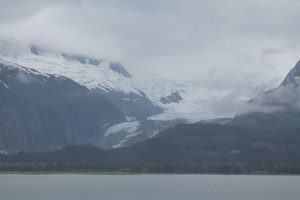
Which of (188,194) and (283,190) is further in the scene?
(283,190)

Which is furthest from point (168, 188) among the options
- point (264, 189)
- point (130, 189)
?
point (264, 189)

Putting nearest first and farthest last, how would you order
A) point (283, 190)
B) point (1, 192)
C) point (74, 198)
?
point (74, 198), point (1, 192), point (283, 190)

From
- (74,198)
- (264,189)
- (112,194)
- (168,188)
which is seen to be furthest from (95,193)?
(264,189)

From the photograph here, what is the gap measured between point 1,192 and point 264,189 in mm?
71422

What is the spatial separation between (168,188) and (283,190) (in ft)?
106

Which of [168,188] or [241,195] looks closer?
[241,195]

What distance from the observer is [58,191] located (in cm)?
16238

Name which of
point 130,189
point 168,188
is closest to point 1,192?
point 130,189

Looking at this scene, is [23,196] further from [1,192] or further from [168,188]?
[168,188]

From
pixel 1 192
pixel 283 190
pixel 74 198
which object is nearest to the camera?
pixel 74 198

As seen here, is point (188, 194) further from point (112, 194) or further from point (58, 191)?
point (58, 191)

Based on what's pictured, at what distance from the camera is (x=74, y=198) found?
142m

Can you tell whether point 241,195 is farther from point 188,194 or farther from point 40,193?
point 40,193

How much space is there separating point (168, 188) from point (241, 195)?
97.9ft
